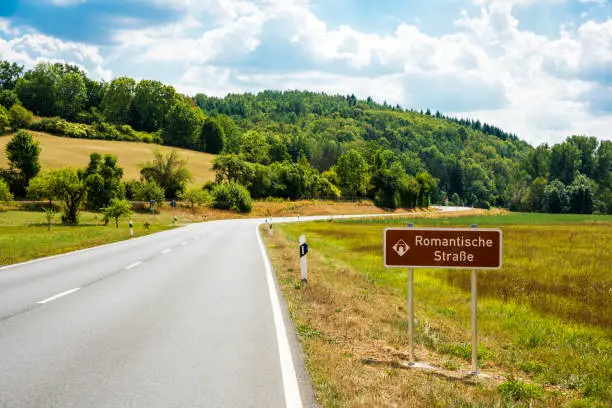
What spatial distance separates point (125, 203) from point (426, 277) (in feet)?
114

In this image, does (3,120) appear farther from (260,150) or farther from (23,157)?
(260,150)

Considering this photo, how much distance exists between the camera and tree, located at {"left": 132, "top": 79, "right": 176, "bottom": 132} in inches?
5271

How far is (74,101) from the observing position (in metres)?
132

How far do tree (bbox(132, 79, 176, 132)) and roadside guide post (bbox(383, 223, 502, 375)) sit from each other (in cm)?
13382

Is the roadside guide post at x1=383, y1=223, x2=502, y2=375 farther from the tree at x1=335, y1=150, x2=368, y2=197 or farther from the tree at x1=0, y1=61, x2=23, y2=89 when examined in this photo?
the tree at x1=0, y1=61, x2=23, y2=89

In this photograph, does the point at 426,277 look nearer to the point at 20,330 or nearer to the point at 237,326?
the point at 237,326

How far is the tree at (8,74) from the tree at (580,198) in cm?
14229

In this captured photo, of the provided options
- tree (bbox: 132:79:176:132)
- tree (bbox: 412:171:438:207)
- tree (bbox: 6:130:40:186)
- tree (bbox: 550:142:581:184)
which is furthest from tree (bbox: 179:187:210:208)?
tree (bbox: 550:142:581:184)

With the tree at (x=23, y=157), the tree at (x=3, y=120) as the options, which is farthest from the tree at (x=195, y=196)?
the tree at (x=3, y=120)

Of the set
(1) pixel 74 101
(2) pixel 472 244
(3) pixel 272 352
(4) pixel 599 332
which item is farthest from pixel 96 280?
(1) pixel 74 101

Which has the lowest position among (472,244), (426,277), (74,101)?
(426,277)

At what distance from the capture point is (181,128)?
128 m

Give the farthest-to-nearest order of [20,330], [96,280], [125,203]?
[125,203]
[96,280]
[20,330]

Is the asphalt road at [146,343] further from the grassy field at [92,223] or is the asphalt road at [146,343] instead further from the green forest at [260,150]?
the green forest at [260,150]
